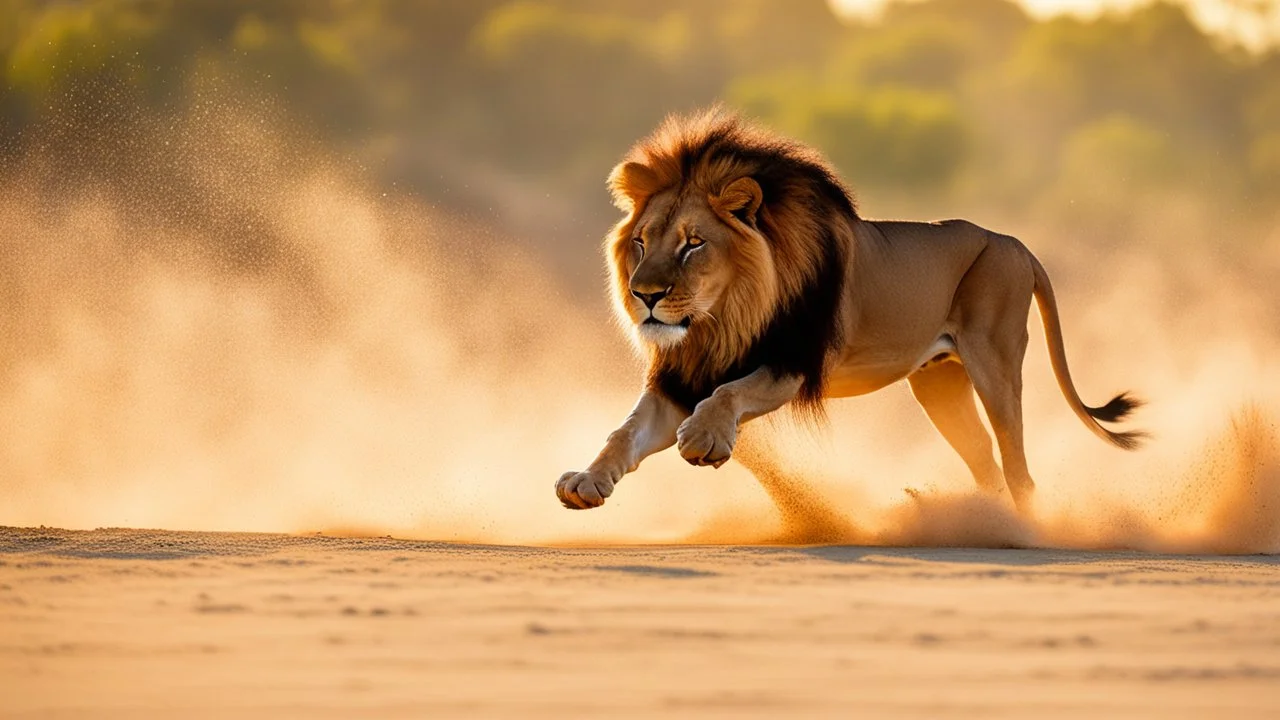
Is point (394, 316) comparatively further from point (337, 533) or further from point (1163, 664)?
point (1163, 664)

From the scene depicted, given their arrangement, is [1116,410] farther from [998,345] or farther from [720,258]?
[720,258]

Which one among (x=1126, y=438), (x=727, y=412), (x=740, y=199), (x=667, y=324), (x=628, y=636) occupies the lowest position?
(x=628, y=636)

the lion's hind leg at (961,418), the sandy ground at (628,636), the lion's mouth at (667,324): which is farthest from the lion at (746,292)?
the sandy ground at (628,636)

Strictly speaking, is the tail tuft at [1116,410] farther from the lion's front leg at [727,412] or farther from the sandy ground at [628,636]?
the sandy ground at [628,636]

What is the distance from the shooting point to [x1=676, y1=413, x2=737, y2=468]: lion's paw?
6.43 m

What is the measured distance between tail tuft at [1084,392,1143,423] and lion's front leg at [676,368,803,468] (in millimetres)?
2172

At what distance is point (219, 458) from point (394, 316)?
541 cm

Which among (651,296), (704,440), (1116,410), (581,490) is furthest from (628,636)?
(1116,410)

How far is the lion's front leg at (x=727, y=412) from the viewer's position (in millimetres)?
6445

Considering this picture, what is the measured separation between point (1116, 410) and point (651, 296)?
2.76 meters

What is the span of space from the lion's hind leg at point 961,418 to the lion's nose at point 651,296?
203 cm

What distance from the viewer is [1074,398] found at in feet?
28.4

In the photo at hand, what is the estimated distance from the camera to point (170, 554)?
595cm

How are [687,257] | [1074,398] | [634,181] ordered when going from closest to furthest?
[687,257] → [634,181] → [1074,398]
